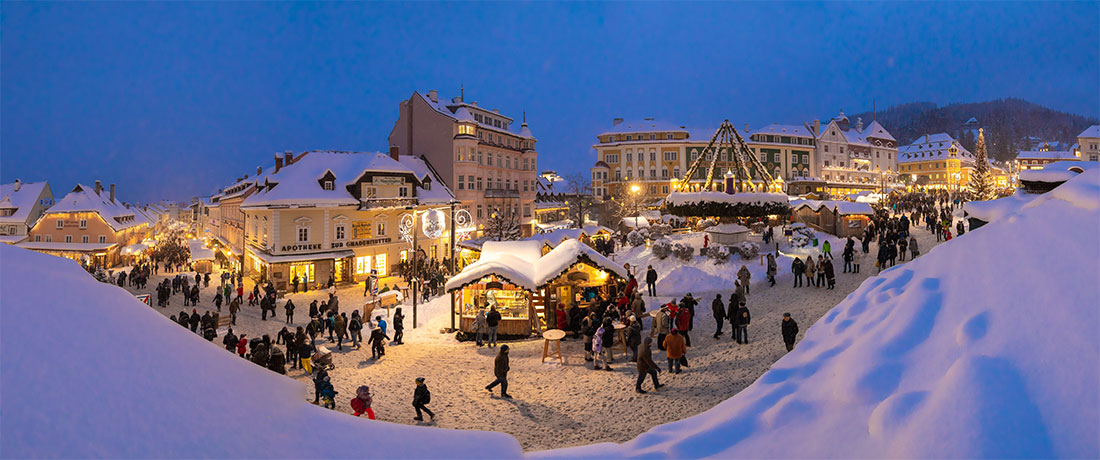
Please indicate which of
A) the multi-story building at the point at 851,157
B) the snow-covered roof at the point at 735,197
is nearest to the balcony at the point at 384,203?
the snow-covered roof at the point at 735,197

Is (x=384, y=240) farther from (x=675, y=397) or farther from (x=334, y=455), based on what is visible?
(x=334, y=455)

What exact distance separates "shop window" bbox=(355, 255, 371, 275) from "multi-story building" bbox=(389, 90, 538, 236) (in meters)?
9.75

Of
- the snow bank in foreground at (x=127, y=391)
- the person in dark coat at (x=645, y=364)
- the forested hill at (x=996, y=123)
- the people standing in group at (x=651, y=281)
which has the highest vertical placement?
the forested hill at (x=996, y=123)

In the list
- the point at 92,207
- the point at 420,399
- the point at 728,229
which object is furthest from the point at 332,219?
the point at 92,207

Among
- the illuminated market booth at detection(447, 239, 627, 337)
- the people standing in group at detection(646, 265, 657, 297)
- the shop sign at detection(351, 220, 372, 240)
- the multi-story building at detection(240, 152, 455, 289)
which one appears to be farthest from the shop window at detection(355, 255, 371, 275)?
the people standing in group at detection(646, 265, 657, 297)

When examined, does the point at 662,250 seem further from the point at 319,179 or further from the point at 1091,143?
the point at 1091,143

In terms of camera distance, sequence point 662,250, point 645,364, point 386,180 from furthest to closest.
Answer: point 386,180, point 662,250, point 645,364

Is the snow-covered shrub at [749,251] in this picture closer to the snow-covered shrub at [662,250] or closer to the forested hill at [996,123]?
the snow-covered shrub at [662,250]

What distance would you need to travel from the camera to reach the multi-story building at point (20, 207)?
52906 mm

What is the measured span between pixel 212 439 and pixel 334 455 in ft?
3.07

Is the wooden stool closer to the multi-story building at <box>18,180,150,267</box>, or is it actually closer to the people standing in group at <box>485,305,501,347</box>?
the people standing in group at <box>485,305,501,347</box>

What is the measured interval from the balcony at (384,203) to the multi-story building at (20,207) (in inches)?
1713

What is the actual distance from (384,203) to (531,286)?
21.1 m

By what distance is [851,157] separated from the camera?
8338cm
